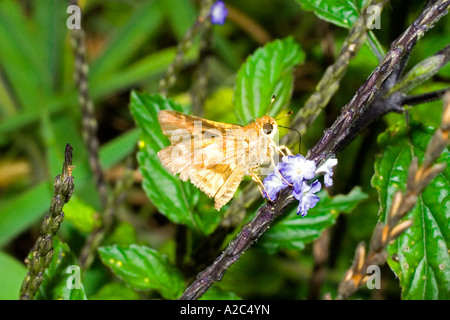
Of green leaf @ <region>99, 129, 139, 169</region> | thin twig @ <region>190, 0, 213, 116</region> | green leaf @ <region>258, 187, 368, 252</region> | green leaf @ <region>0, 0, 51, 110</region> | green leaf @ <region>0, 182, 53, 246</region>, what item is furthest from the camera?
green leaf @ <region>0, 0, 51, 110</region>

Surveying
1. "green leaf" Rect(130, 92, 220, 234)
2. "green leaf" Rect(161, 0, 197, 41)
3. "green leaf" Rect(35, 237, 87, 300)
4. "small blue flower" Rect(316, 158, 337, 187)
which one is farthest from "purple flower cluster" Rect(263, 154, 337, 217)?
"green leaf" Rect(161, 0, 197, 41)

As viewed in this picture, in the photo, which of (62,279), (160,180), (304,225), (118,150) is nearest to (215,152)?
(160,180)

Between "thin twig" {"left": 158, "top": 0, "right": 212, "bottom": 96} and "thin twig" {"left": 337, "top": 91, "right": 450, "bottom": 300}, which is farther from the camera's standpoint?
"thin twig" {"left": 158, "top": 0, "right": 212, "bottom": 96}

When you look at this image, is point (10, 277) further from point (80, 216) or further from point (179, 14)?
point (179, 14)

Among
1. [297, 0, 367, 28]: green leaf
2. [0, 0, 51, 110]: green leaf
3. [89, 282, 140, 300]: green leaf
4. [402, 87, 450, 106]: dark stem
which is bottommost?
[89, 282, 140, 300]: green leaf

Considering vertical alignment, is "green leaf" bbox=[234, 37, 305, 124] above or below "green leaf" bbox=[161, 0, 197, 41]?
below

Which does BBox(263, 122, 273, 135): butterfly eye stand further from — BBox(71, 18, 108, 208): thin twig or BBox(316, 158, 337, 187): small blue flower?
BBox(71, 18, 108, 208): thin twig

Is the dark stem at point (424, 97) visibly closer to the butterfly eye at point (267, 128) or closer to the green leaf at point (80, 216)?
the butterfly eye at point (267, 128)
